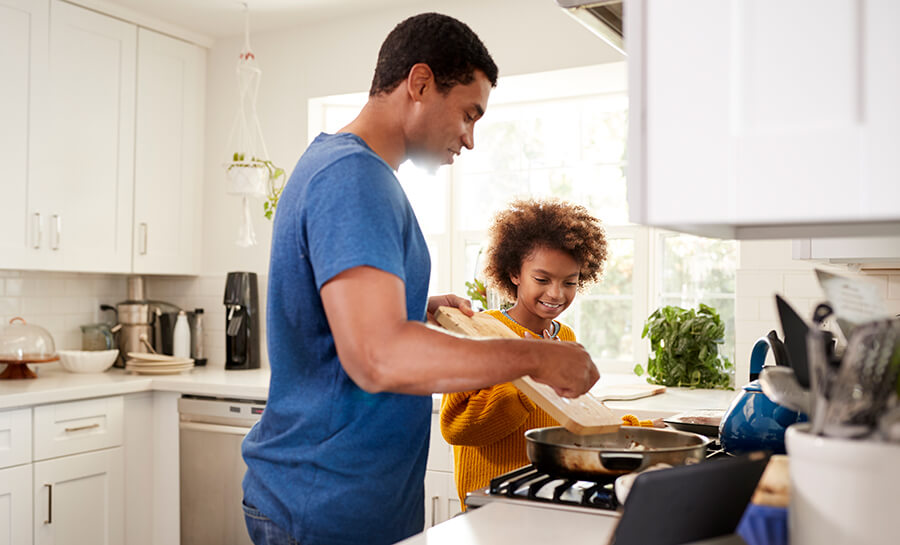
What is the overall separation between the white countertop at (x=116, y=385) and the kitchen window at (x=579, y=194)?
3.66 feet

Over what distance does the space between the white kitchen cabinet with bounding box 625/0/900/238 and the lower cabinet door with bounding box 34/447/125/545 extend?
299 cm

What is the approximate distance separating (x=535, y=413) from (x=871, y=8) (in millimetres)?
1372

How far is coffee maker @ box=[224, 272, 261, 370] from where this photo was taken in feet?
12.9

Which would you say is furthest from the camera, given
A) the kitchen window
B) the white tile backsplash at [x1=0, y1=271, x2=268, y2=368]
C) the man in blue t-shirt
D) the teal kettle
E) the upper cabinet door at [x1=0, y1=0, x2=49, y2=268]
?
the white tile backsplash at [x1=0, y1=271, x2=268, y2=368]

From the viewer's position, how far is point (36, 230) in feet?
11.4

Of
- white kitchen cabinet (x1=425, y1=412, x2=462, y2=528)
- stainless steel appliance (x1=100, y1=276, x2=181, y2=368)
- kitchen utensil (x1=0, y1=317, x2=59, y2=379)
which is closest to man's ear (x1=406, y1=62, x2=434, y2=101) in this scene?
white kitchen cabinet (x1=425, y1=412, x2=462, y2=528)

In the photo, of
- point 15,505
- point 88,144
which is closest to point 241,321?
point 88,144

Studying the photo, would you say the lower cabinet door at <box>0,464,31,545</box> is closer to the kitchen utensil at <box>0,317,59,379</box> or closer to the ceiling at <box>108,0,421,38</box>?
the kitchen utensil at <box>0,317,59,379</box>

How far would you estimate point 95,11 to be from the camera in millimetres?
3719

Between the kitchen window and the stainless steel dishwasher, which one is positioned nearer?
the stainless steel dishwasher

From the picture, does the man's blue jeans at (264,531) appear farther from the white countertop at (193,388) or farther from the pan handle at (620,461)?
the white countertop at (193,388)

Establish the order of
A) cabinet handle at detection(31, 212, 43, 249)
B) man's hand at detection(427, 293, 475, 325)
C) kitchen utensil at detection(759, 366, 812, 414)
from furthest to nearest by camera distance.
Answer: cabinet handle at detection(31, 212, 43, 249), man's hand at detection(427, 293, 475, 325), kitchen utensil at detection(759, 366, 812, 414)

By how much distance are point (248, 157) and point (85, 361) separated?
126 cm

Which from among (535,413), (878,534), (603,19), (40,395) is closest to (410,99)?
(603,19)
